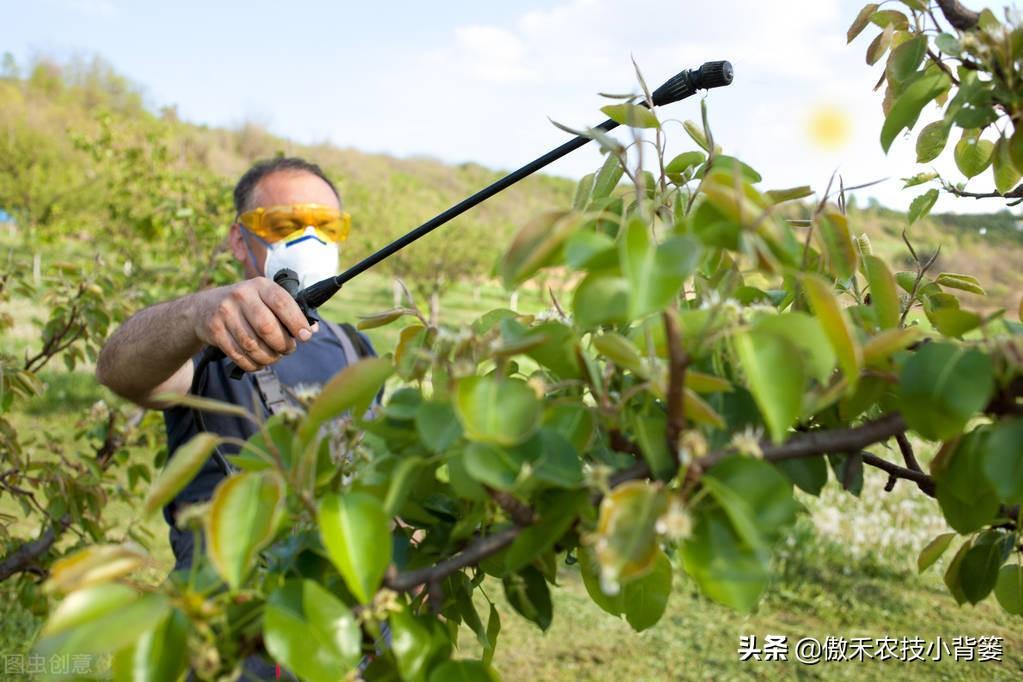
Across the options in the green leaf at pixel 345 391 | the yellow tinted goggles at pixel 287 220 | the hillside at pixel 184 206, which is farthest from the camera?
the hillside at pixel 184 206

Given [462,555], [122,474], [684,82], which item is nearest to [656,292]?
[462,555]

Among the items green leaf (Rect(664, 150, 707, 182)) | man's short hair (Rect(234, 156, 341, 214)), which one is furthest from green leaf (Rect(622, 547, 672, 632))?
man's short hair (Rect(234, 156, 341, 214))

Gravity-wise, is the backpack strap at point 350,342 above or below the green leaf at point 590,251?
below

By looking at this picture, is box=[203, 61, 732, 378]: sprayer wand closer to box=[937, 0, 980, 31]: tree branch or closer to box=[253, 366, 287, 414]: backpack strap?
box=[937, 0, 980, 31]: tree branch

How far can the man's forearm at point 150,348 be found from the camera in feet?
5.61

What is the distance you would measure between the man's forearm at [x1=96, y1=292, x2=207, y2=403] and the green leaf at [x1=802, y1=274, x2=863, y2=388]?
1.28m

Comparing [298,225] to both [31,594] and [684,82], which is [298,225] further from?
[684,82]

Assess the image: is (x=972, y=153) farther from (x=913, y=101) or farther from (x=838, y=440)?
(x=838, y=440)

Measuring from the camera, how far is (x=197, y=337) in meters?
1.72

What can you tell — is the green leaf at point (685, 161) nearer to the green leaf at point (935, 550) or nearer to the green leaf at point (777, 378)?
the green leaf at point (777, 378)

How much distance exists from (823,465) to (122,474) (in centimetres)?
616

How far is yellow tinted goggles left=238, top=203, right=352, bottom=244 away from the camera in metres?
2.66

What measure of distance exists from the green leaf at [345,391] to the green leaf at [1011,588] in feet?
2.60

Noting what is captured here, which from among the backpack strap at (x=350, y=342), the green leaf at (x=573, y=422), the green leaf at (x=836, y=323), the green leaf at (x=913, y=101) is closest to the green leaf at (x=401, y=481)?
the green leaf at (x=573, y=422)
